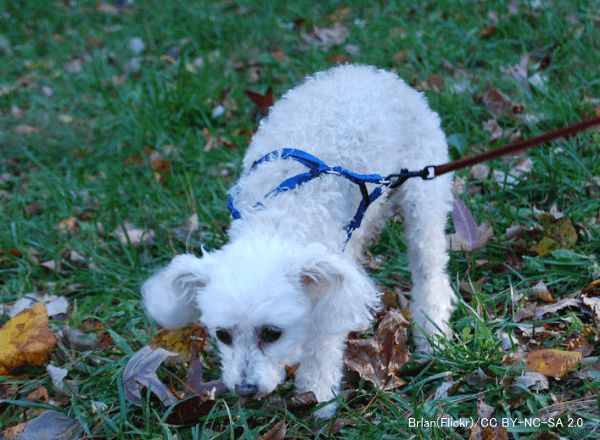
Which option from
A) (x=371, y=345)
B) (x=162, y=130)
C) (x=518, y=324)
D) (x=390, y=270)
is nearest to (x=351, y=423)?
(x=371, y=345)

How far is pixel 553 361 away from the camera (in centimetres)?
240

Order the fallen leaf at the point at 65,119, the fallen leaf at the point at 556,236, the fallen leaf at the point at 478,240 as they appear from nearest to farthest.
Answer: the fallen leaf at the point at 556,236 → the fallen leaf at the point at 478,240 → the fallen leaf at the point at 65,119

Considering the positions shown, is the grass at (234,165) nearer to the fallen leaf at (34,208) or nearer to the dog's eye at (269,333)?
the fallen leaf at (34,208)

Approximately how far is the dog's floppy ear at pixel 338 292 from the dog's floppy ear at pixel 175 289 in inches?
16.0

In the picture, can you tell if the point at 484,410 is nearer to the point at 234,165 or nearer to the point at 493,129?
the point at 493,129

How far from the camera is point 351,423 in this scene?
2393 mm

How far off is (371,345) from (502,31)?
10.6ft

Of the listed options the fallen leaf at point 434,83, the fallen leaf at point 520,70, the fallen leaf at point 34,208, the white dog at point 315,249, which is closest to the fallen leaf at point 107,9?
the fallen leaf at point 34,208

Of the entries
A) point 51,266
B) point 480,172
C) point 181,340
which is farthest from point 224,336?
point 480,172

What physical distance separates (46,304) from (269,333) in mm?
1587

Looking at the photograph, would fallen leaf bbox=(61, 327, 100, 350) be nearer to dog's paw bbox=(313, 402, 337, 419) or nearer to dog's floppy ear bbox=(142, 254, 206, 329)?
dog's floppy ear bbox=(142, 254, 206, 329)

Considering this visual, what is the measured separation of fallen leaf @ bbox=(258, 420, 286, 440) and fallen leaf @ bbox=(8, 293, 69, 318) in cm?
150

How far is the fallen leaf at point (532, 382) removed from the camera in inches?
92.2

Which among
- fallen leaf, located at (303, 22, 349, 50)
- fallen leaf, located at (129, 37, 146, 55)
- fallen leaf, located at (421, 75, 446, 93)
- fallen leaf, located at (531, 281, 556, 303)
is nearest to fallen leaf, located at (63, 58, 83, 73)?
fallen leaf, located at (129, 37, 146, 55)
